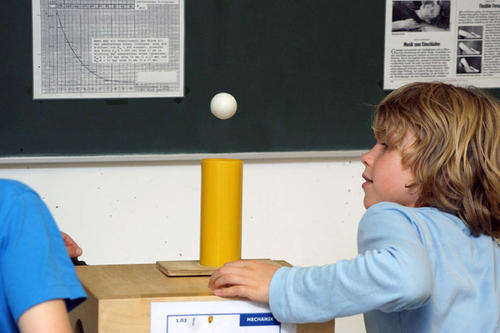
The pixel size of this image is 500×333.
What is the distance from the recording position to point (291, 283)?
1040 mm

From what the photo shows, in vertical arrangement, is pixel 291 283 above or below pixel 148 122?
below

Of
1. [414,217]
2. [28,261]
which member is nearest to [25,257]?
[28,261]

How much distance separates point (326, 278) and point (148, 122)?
46.0 inches

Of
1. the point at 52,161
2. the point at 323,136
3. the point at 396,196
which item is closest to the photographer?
the point at 396,196

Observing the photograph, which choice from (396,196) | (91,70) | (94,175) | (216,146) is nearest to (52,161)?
(94,175)

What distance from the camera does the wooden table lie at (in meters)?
0.96

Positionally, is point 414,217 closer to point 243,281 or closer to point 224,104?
point 243,281

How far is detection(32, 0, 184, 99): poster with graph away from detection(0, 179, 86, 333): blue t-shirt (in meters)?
1.31

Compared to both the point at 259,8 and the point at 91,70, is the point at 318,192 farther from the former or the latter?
the point at 91,70

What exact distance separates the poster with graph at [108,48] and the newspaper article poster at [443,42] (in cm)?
65

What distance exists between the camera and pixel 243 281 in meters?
1.03

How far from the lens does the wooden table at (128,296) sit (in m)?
0.96

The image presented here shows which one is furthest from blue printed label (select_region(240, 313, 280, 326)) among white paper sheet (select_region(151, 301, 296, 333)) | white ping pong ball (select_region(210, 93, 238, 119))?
white ping pong ball (select_region(210, 93, 238, 119))

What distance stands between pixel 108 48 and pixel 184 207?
1.68ft
